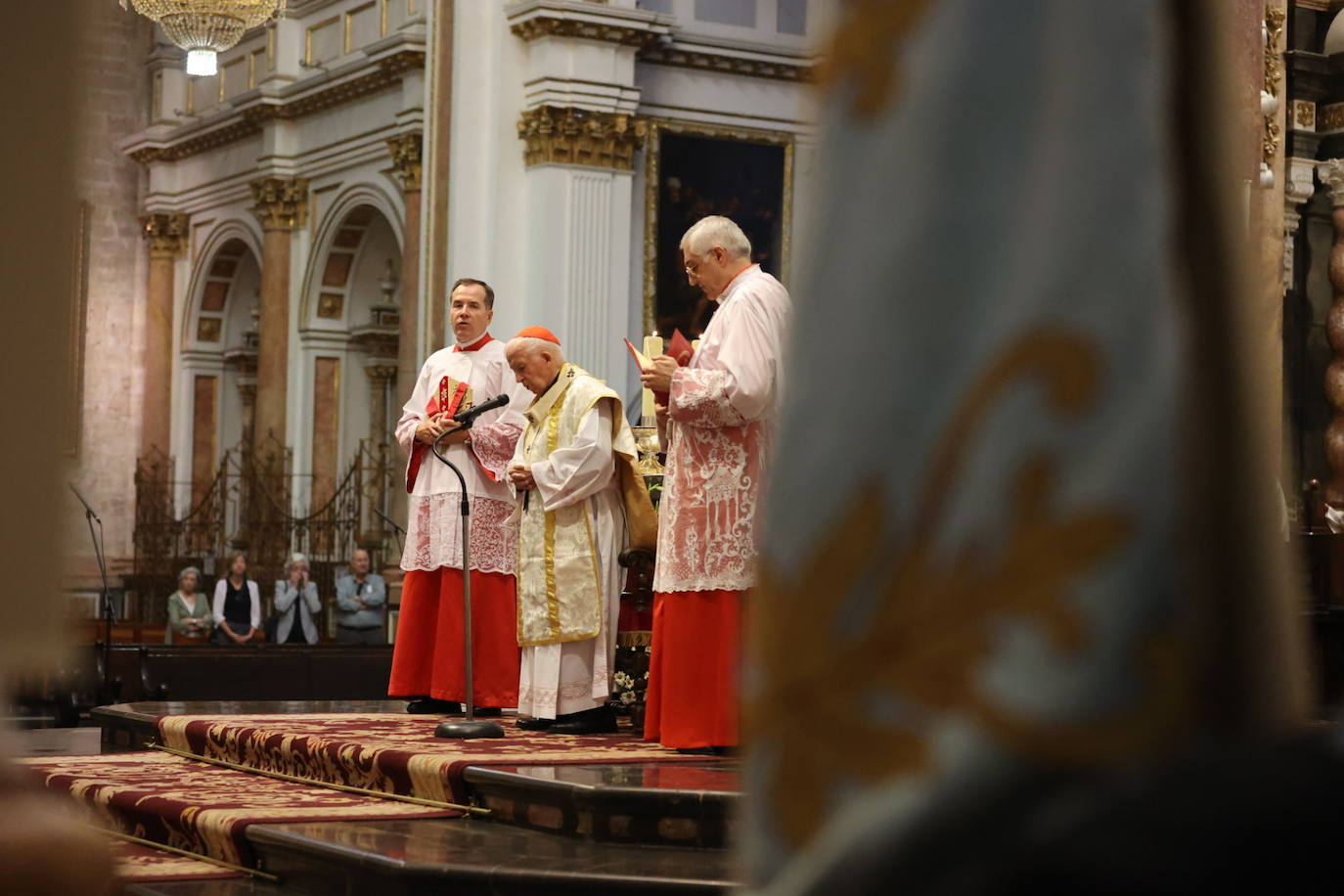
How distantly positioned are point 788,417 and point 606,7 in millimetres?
15091

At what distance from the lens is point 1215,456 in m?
0.65

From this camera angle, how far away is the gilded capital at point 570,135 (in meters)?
15.2

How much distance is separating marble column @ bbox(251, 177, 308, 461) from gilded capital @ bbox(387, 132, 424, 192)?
318cm

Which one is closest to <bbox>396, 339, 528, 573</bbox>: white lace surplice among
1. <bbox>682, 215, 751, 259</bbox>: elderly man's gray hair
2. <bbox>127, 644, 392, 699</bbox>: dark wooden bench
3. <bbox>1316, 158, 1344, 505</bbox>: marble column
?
<bbox>682, 215, 751, 259</bbox>: elderly man's gray hair

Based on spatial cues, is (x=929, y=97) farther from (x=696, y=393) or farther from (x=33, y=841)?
(x=696, y=393)

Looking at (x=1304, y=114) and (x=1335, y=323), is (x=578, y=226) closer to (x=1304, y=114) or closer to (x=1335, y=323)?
(x=1304, y=114)

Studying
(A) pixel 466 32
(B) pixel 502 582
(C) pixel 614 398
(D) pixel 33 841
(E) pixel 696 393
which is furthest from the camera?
(A) pixel 466 32

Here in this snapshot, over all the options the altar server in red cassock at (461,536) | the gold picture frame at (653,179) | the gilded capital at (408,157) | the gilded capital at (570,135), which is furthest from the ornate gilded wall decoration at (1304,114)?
the altar server in red cassock at (461,536)

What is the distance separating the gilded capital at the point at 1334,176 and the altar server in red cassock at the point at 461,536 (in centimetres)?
906

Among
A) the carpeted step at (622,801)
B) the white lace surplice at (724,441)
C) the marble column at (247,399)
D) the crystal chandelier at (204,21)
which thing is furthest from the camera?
the marble column at (247,399)

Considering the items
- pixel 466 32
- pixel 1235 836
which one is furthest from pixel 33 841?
pixel 466 32

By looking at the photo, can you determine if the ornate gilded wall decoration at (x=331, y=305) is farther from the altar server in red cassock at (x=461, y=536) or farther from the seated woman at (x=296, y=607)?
the altar server in red cassock at (x=461, y=536)

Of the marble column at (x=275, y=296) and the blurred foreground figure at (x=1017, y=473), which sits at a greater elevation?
the marble column at (x=275, y=296)

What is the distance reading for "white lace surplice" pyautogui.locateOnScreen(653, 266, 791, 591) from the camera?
6016 mm
